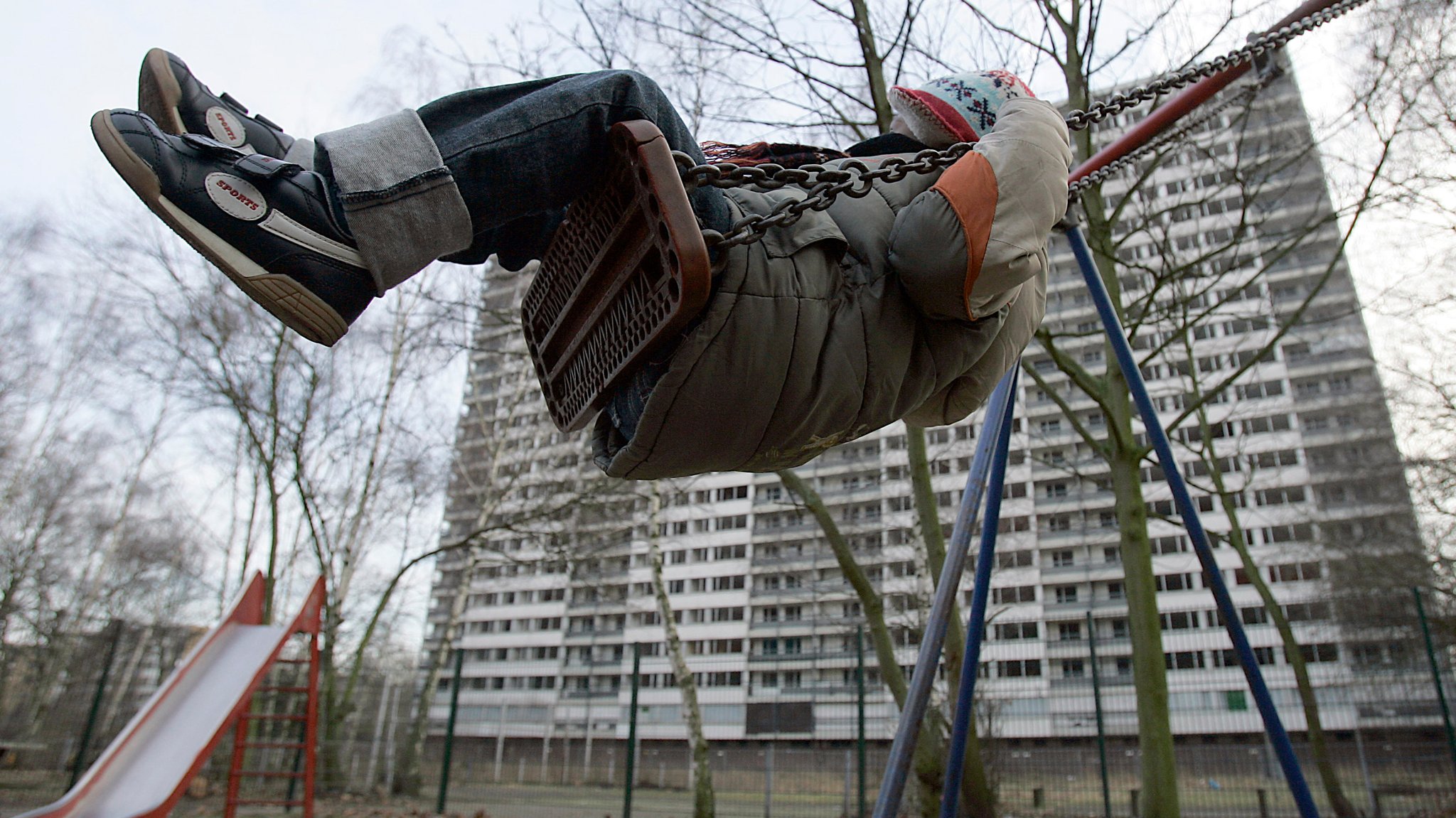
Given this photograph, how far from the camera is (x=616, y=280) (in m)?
1.33

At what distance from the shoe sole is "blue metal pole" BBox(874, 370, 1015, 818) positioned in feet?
7.42

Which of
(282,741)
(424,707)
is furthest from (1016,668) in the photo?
(282,741)

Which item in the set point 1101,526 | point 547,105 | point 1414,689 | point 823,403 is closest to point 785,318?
point 823,403

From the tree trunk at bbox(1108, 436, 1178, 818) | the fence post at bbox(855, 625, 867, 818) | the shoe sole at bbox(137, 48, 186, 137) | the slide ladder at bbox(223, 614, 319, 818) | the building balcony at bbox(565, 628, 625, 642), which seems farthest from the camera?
the building balcony at bbox(565, 628, 625, 642)

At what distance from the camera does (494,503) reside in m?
13.6

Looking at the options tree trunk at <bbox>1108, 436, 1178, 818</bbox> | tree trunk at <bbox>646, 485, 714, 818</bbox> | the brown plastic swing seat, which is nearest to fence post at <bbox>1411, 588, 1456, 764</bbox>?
tree trunk at <bbox>1108, 436, 1178, 818</bbox>

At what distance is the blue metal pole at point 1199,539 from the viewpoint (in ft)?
9.18

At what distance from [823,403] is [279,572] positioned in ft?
64.9

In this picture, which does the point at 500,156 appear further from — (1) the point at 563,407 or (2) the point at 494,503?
(2) the point at 494,503

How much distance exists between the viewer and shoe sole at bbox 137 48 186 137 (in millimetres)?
1388

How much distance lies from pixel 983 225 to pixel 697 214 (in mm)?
443

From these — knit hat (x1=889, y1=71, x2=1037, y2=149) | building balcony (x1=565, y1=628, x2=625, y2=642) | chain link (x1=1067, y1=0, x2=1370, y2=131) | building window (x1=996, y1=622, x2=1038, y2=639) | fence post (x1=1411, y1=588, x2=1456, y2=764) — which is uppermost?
building balcony (x1=565, y1=628, x2=625, y2=642)

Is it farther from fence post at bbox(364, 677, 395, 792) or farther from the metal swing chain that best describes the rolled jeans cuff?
fence post at bbox(364, 677, 395, 792)

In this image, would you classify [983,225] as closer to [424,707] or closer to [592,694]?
[424,707]
